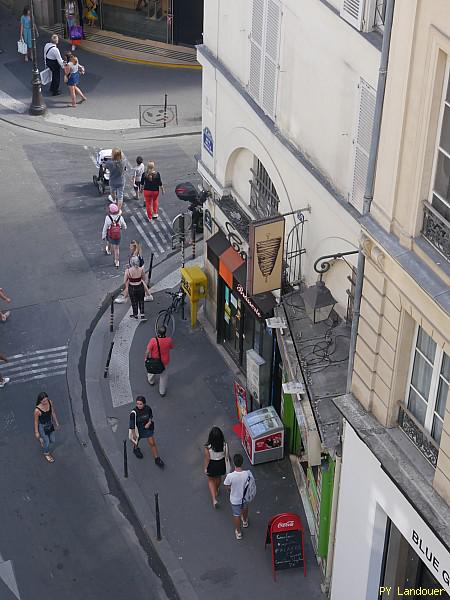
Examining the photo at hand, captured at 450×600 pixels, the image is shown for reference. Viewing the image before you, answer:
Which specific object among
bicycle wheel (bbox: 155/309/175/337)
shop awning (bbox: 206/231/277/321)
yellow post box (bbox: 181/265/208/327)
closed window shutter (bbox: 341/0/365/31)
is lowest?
bicycle wheel (bbox: 155/309/175/337)

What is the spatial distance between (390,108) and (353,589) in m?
7.86

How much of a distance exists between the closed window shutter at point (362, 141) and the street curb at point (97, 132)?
1807cm

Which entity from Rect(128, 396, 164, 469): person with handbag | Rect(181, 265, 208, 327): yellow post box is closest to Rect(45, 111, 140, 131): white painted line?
Rect(181, 265, 208, 327): yellow post box

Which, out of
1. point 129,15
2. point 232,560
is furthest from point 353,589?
point 129,15

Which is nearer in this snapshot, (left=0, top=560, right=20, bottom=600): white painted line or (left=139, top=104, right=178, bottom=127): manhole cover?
(left=0, top=560, right=20, bottom=600): white painted line

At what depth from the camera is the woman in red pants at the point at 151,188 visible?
2972 cm

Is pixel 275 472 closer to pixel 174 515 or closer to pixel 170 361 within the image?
pixel 174 515

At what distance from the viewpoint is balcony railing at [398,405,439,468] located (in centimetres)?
1526

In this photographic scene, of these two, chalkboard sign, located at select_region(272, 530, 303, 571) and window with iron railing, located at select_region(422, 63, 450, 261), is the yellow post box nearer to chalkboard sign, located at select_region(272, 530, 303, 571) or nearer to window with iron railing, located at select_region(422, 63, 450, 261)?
chalkboard sign, located at select_region(272, 530, 303, 571)

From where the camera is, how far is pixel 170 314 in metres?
26.5

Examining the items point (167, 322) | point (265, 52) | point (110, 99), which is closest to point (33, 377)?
point (167, 322)

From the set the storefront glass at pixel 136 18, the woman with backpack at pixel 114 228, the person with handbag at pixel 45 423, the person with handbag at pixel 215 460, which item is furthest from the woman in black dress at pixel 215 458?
the storefront glass at pixel 136 18

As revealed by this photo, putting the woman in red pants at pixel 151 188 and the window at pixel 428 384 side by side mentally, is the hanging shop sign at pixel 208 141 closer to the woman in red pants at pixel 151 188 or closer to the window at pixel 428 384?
the woman in red pants at pixel 151 188

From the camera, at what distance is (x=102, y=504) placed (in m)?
21.6
